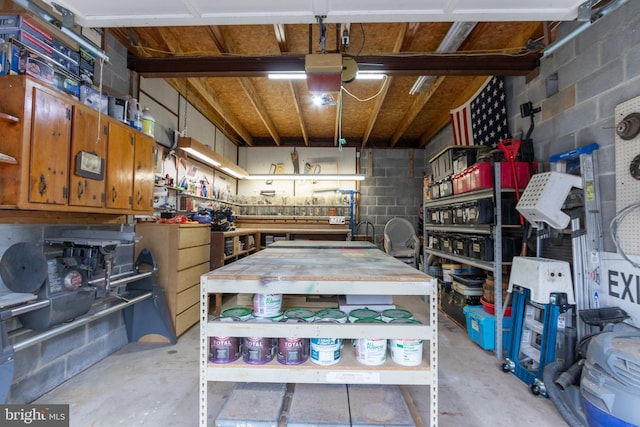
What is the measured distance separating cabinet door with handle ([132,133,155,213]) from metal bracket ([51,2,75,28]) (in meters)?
1.13

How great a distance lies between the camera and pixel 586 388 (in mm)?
1673

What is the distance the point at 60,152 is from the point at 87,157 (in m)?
0.20

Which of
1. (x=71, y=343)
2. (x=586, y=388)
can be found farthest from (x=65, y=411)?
(x=586, y=388)

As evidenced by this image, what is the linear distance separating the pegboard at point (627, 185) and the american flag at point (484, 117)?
1481 millimetres

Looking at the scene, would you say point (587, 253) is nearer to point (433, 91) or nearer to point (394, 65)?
point (394, 65)

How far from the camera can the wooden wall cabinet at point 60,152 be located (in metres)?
1.67

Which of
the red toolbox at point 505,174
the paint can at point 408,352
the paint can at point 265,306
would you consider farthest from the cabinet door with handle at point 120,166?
the red toolbox at point 505,174

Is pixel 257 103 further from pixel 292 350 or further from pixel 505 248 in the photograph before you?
pixel 292 350

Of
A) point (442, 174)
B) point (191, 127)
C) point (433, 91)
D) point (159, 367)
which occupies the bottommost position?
point (159, 367)

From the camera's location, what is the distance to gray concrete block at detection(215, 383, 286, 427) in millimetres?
1475

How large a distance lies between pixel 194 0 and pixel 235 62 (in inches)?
65.6

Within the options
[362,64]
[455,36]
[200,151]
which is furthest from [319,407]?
[200,151]

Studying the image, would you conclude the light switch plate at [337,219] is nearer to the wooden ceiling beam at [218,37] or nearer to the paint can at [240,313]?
the wooden ceiling beam at [218,37]

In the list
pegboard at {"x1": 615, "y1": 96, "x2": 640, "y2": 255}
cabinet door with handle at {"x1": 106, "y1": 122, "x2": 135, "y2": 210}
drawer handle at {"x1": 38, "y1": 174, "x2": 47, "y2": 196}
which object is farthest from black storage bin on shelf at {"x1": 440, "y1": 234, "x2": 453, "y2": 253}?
drawer handle at {"x1": 38, "y1": 174, "x2": 47, "y2": 196}
